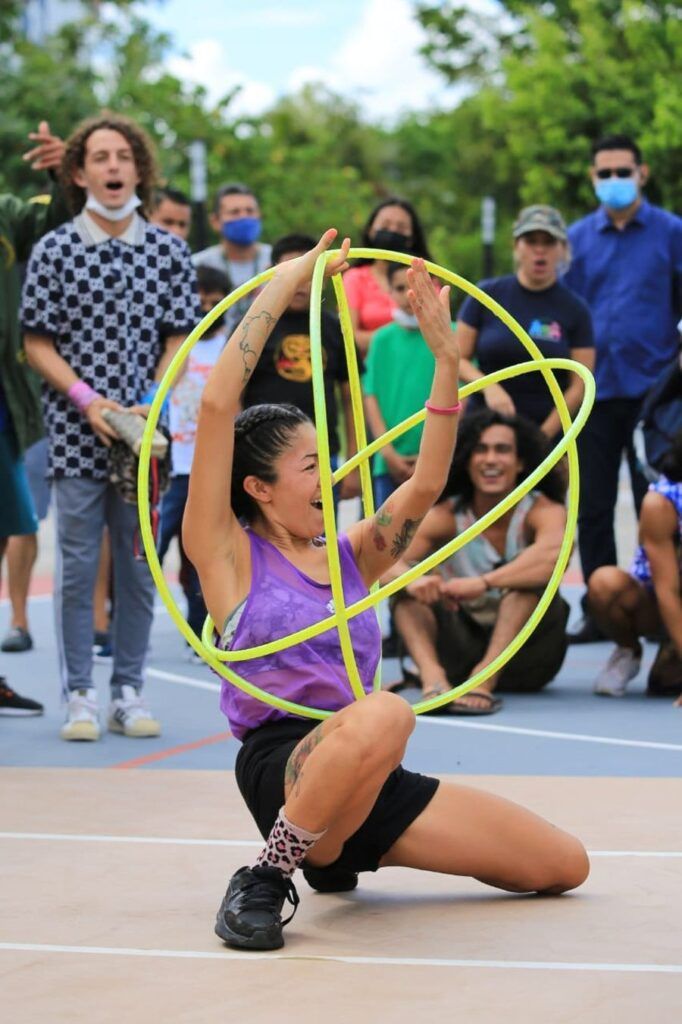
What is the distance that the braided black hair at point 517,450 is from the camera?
755cm

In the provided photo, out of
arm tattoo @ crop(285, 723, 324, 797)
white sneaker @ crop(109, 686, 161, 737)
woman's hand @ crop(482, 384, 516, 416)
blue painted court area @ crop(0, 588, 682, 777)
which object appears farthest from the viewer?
woman's hand @ crop(482, 384, 516, 416)

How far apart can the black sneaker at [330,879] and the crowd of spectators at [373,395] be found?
1.79 m

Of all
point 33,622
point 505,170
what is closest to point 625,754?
point 33,622

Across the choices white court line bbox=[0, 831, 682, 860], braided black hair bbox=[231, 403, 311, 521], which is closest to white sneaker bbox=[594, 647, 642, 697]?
white court line bbox=[0, 831, 682, 860]

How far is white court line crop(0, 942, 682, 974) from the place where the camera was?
375 cm

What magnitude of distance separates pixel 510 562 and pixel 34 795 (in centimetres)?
253

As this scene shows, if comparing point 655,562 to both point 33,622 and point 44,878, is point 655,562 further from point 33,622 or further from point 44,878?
point 33,622

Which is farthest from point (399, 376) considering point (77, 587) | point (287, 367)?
point (77, 587)

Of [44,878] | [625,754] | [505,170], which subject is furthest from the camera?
[505,170]

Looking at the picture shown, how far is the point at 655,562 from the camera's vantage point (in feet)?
24.0

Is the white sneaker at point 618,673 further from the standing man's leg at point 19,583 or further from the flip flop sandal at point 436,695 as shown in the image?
the standing man's leg at point 19,583

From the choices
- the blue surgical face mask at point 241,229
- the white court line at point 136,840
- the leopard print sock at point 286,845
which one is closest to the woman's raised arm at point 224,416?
the leopard print sock at point 286,845

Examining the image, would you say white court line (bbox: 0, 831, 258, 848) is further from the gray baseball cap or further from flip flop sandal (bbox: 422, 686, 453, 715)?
the gray baseball cap

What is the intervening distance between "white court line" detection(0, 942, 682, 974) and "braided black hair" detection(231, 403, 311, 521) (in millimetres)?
1122
